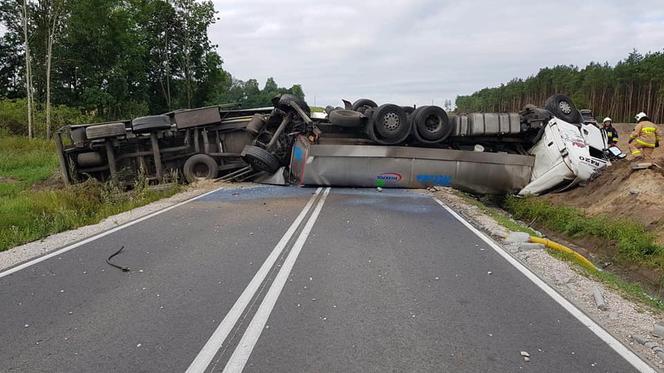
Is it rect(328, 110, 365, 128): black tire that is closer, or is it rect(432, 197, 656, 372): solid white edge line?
rect(432, 197, 656, 372): solid white edge line

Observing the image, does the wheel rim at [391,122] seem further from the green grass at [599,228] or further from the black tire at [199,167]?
the black tire at [199,167]

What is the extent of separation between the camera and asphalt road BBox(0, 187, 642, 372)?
3.46 m

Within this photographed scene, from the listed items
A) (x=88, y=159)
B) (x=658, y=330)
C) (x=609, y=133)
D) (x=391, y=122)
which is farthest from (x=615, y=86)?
(x=658, y=330)

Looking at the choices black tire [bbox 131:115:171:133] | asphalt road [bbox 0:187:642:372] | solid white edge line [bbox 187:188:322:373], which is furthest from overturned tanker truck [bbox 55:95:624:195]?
solid white edge line [bbox 187:188:322:373]

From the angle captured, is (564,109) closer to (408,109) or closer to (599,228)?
(408,109)

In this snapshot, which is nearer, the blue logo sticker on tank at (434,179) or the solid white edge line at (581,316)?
the solid white edge line at (581,316)

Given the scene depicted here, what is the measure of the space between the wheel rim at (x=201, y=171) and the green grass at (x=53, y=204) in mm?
1207

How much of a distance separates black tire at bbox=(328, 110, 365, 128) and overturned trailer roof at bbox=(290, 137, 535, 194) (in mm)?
970

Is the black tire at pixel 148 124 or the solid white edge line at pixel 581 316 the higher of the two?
the black tire at pixel 148 124

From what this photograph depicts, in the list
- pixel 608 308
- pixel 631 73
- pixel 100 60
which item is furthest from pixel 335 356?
pixel 631 73

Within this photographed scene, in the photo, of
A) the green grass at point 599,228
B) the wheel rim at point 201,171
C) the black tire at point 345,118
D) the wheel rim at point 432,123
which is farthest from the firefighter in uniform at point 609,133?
the wheel rim at point 201,171

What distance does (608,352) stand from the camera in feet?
12.0

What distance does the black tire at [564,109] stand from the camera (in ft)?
45.3

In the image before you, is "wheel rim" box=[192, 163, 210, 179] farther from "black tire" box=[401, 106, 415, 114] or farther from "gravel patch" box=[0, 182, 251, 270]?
"black tire" box=[401, 106, 415, 114]
